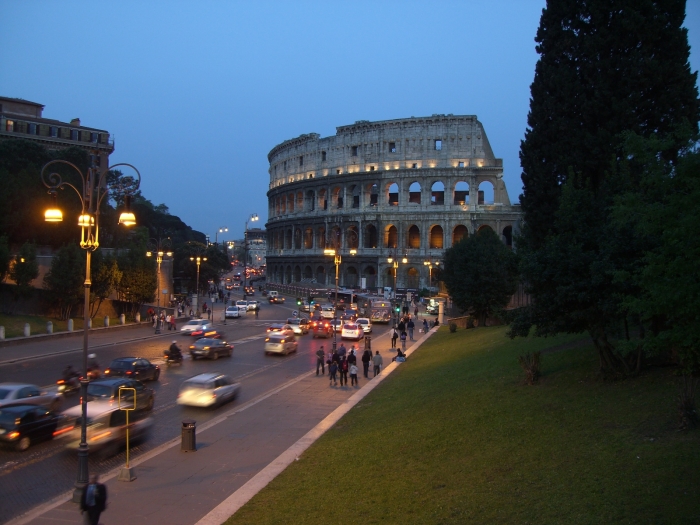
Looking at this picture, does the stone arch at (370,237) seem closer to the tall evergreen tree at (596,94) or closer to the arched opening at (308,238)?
the arched opening at (308,238)

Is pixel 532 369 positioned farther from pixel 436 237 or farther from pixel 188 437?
pixel 436 237

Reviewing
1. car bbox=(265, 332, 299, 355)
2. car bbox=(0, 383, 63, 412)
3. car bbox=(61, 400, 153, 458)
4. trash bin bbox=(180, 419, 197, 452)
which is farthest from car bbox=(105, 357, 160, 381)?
car bbox=(265, 332, 299, 355)

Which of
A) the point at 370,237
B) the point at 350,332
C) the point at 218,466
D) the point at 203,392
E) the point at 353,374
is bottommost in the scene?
the point at 218,466

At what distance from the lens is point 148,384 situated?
23312 millimetres

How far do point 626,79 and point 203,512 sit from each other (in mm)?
21936

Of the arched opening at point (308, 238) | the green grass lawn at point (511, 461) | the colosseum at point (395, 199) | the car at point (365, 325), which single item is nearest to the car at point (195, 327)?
the car at point (365, 325)

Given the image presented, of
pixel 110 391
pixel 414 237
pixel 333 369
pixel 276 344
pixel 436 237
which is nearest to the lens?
pixel 110 391

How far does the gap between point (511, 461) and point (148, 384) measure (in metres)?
16.5

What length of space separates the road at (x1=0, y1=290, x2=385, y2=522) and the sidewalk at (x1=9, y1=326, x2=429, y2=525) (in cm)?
64

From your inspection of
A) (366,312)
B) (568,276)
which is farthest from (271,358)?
(366,312)

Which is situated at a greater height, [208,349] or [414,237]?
[414,237]

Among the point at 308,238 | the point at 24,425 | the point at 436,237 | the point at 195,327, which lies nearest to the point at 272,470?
the point at 24,425

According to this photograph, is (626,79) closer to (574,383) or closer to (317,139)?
(574,383)

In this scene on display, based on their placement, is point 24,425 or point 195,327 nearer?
point 24,425
